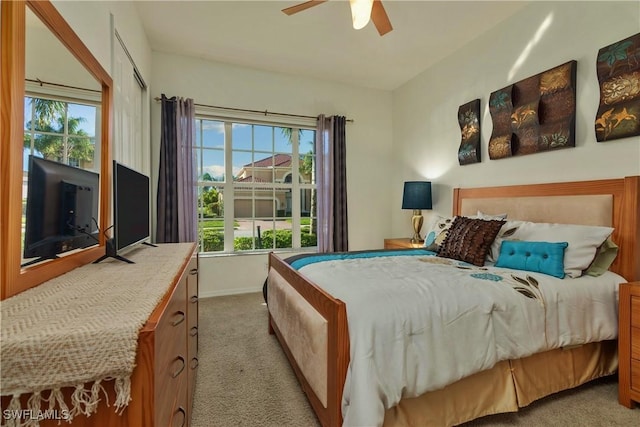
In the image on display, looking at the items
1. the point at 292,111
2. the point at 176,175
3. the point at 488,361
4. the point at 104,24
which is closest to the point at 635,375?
the point at 488,361

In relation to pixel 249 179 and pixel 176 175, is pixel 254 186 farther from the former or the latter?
pixel 176 175

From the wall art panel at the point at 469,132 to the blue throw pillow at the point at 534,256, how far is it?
132cm

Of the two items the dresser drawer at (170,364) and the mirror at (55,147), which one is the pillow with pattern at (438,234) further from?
the mirror at (55,147)

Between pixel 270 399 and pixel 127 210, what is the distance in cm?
137

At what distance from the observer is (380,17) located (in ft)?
7.41

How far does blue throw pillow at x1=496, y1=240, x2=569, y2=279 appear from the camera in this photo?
1815mm

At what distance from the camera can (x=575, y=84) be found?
89.6 inches

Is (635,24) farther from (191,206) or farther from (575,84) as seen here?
(191,206)

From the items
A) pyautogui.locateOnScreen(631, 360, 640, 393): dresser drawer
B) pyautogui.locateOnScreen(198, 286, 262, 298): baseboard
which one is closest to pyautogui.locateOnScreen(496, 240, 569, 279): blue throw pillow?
pyautogui.locateOnScreen(631, 360, 640, 393): dresser drawer

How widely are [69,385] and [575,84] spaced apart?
332cm

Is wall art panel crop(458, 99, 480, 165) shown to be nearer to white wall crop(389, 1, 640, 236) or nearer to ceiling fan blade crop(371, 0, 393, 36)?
white wall crop(389, 1, 640, 236)

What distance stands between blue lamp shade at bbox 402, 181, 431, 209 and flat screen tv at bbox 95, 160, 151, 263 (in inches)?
111

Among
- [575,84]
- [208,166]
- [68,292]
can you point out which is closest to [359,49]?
[575,84]

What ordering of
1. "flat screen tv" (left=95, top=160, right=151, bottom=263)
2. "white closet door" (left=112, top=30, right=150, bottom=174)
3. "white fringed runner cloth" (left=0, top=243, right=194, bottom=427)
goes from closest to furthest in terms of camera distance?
"white fringed runner cloth" (left=0, top=243, right=194, bottom=427)
"flat screen tv" (left=95, top=160, right=151, bottom=263)
"white closet door" (left=112, top=30, right=150, bottom=174)
